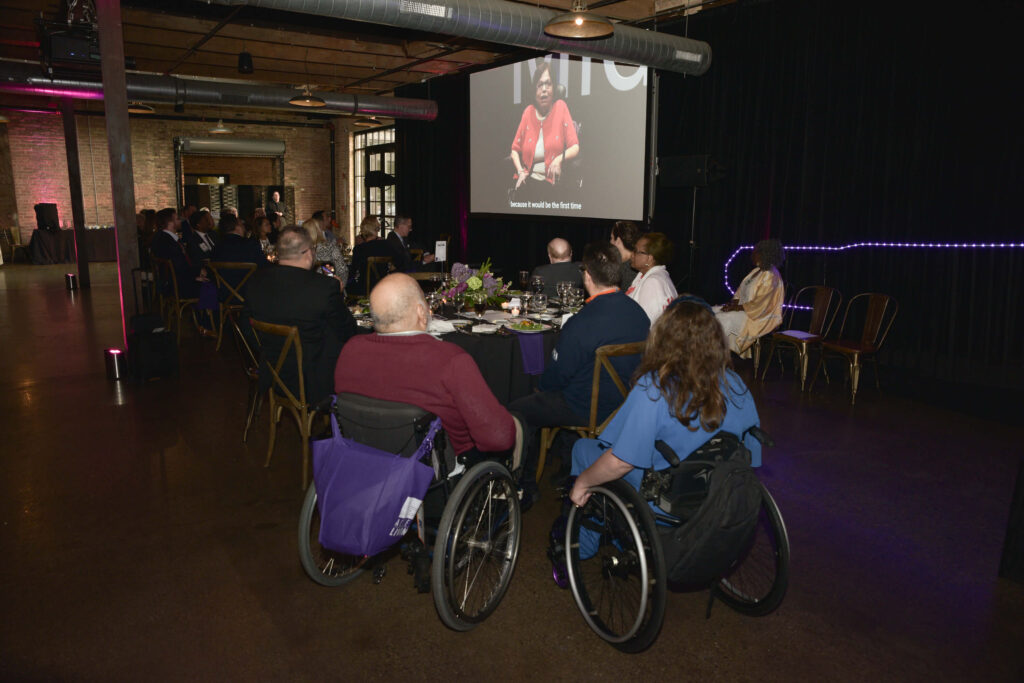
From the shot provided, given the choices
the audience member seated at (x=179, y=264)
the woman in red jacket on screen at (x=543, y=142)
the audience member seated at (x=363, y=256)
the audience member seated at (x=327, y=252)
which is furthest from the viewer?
the woman in red jacket on screen at (x=543, y=142)

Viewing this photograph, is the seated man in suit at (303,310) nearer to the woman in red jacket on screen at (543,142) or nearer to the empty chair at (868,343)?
the empty chair at (868,343)

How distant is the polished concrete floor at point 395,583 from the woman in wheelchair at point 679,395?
743mm

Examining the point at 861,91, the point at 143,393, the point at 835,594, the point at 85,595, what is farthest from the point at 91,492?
the point at 861,91

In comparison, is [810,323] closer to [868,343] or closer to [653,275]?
[868,343]

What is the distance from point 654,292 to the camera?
453 cm

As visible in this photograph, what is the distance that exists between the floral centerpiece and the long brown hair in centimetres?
233

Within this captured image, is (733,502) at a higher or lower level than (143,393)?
higher

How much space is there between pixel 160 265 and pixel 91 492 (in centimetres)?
454

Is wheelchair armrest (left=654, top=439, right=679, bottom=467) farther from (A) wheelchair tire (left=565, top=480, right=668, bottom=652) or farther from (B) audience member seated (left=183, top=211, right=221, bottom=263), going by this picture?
(B) audience member seated (left=183, top=211, right=221, bottom=263)

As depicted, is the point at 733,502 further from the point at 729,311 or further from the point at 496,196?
the point at 496,196

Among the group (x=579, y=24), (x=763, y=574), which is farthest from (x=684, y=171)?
(x=763, y=574)

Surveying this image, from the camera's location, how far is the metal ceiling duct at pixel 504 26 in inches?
225

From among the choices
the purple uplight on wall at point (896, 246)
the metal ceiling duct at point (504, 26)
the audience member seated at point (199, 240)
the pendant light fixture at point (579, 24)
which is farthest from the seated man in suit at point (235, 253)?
the purple uplight on wall at point (896, 246)

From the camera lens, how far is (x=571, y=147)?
8688 millimetres
